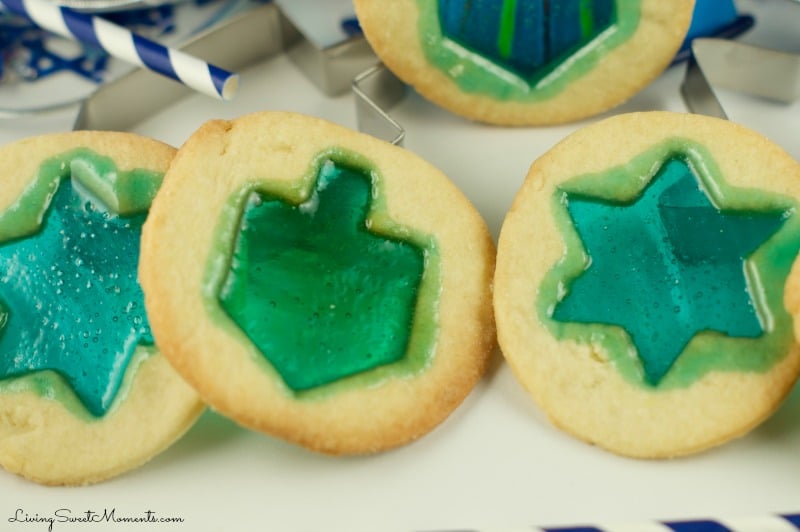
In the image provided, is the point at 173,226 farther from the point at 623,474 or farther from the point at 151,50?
the point at 623,474

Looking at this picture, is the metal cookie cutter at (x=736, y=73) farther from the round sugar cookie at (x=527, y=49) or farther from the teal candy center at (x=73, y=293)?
the teal candy center at (x=73, y=293)

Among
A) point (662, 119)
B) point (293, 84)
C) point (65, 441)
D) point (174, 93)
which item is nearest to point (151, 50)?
point (174, 93)

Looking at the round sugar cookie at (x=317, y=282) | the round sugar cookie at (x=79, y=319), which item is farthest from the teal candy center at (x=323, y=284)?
the round sugar cookie at (x=79, y=319)

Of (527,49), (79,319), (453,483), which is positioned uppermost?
(527,49)

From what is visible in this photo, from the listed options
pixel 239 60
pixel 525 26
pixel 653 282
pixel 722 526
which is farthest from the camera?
pixel 239 60

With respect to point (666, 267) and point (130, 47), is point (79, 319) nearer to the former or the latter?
point (130, 47)

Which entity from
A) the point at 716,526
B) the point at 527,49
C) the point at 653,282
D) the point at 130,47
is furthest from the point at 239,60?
the point at 716,526

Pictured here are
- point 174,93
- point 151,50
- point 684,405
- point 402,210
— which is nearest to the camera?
point 684,405
